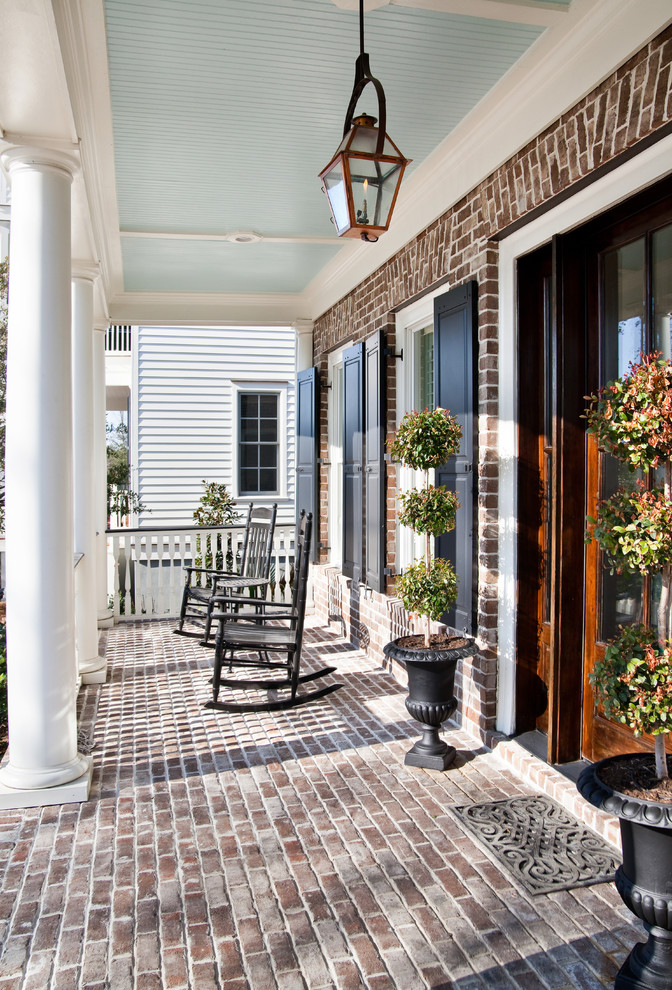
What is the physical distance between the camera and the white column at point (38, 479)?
10.0 feet

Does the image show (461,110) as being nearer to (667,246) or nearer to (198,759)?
(667,246)

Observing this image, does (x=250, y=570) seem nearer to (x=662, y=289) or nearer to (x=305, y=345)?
(x=305, y=345)

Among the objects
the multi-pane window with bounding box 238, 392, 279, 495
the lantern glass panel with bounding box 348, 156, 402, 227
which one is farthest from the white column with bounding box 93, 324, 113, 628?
the multi-pane window with bounding box 238, 392, 279, 495

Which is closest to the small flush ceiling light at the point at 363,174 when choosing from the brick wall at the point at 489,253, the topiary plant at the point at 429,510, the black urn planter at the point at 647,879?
the brick wall at the point at 489,253

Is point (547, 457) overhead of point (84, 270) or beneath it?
beneath

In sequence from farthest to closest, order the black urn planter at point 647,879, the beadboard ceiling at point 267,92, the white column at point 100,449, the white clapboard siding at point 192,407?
the white clapboard siding at point 192,407, the white column at point 100,449, the beadboard ceiling at point 267,92, the black urn planter at point 647,879

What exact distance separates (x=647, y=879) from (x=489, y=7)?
2.85 meters

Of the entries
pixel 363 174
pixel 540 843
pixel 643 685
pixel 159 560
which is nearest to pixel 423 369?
pixel 363 174

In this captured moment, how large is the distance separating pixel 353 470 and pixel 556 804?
3.39 m

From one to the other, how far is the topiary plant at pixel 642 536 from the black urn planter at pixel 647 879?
7.7 inches

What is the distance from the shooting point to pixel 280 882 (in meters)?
2.51

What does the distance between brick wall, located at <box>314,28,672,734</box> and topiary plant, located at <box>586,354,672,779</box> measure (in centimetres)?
107

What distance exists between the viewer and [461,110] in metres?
3.49

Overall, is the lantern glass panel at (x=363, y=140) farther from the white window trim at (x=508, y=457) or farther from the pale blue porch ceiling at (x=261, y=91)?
the white window trim at (x=508, y=457)
